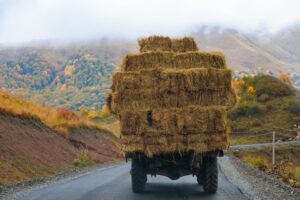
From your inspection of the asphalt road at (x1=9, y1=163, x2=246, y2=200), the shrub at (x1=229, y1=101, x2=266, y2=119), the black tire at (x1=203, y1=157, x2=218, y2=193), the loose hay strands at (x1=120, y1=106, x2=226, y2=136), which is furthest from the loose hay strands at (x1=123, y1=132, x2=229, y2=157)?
the shrub at (x1=229, y1=101, x2=266, y2=119)

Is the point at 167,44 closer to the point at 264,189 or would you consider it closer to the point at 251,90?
the point at 264,189

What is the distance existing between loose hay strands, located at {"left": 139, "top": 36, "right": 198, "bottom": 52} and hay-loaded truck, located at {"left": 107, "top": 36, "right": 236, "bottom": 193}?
6.52 ft

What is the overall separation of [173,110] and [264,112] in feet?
199

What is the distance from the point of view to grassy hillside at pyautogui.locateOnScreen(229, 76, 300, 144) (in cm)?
6519

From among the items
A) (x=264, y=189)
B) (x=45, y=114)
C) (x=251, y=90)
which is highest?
(x=264, y=189)

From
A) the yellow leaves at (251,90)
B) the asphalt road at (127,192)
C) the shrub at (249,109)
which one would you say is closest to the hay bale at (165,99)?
the asphalt road at (127,192)

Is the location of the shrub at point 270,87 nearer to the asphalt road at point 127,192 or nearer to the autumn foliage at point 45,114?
the autumn foliage at point 45,114

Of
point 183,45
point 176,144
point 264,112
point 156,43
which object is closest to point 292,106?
point 264,112

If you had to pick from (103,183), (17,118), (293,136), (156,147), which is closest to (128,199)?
(156,147)

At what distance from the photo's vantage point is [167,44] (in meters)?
18.0

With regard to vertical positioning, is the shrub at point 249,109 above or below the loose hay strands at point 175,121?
below

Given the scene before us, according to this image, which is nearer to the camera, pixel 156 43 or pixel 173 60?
pixel 173 60

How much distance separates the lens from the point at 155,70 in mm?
15102

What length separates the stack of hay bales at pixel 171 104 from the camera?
1444 cm
